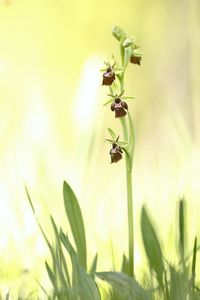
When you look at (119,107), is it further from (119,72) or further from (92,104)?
(92,104)

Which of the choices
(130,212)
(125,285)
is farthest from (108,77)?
(125,285)

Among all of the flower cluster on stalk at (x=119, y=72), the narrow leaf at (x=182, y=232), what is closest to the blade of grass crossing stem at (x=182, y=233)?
the narrow leaf at (x=182, y=232)

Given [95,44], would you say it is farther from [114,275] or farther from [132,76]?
[114,275]

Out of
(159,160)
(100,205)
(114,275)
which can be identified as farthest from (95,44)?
(114,275)

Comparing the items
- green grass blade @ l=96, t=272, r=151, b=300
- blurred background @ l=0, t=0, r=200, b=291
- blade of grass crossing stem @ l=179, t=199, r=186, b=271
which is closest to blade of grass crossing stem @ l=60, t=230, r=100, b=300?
green grass blade @ l=96, t=272, r=151, b=300

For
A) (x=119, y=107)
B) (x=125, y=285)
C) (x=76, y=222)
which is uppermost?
(x=119, y=107)

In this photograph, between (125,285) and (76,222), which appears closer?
(125,285)
